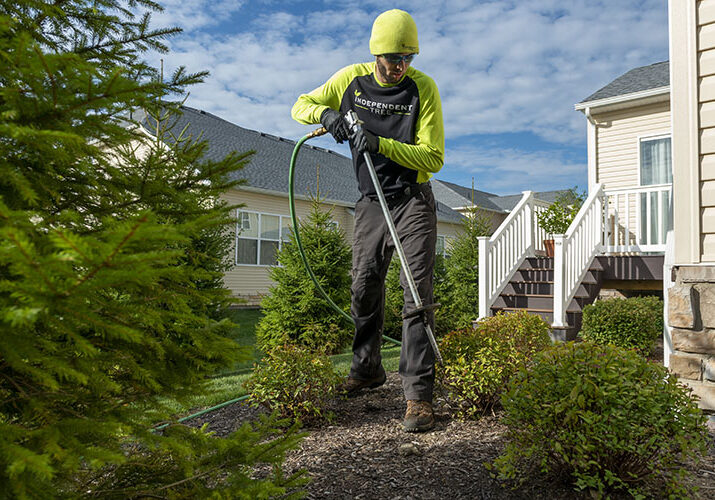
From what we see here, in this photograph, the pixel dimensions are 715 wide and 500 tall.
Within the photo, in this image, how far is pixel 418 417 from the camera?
2.69m

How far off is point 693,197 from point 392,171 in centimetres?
223

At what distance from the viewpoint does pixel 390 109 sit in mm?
3053

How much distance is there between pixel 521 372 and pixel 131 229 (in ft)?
6.14

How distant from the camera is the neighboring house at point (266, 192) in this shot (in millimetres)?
12547

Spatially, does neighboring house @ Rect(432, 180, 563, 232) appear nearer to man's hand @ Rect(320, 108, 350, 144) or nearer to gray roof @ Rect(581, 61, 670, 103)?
gray roof @ Rect(581, 61, 670, 103)

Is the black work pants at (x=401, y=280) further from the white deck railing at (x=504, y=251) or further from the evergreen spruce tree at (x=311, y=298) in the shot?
the white deck railing at (x=504, y=251)

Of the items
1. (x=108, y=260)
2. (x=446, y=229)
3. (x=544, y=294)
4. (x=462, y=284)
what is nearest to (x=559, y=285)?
(x=544, y=294)

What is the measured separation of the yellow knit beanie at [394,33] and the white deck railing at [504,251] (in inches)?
188

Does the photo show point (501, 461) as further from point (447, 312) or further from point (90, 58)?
point (447, 312)

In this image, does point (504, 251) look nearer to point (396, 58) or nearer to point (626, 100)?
point (626, 100)

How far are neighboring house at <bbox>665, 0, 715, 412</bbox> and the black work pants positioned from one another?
1929mm

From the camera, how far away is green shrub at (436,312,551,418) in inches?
113

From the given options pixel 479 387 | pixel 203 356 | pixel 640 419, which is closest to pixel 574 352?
pixel 640 419

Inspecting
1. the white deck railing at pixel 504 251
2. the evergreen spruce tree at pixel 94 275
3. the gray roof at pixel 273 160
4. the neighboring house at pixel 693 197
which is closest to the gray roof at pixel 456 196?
the gray roof at pixel 273 160
